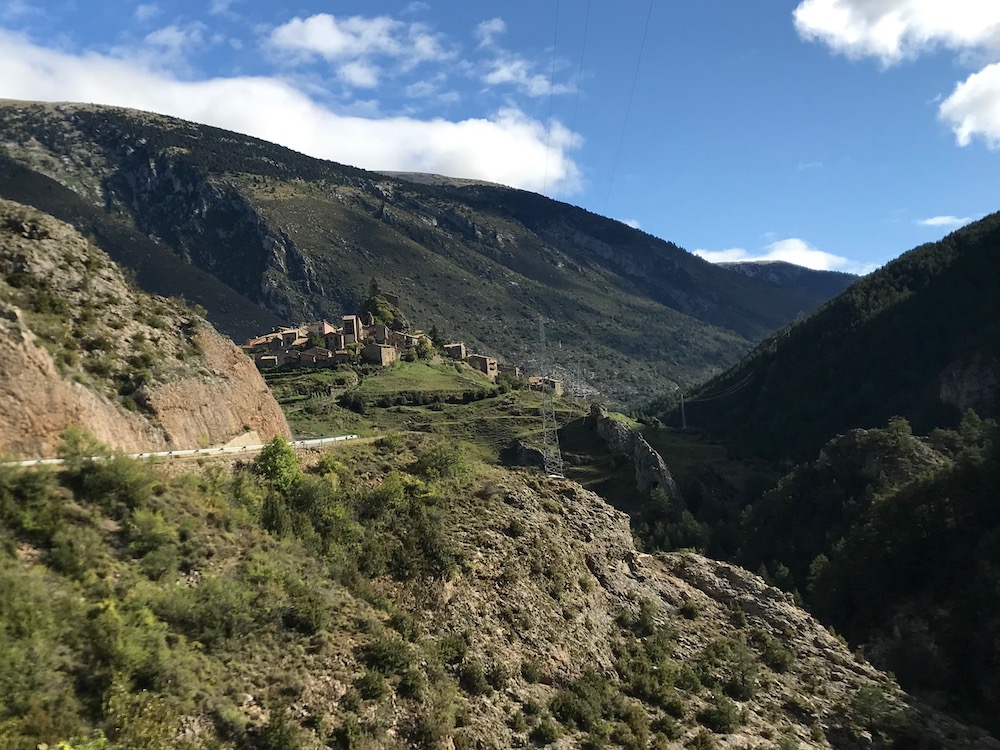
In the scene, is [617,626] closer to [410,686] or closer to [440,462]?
[440,462]

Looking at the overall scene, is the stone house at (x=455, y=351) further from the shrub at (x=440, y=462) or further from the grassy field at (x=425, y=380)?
the shrub at (x=440, y=462)

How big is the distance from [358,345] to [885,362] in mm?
90375

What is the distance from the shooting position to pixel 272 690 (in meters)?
12.3

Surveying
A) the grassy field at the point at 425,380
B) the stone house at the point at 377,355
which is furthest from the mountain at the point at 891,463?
the stone house at the point at 377,355

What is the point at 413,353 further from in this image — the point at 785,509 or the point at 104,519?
the point at 104,519

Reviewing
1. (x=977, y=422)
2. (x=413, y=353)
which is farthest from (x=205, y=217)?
(x=977, y=422)

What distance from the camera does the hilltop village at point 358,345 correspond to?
313 feet

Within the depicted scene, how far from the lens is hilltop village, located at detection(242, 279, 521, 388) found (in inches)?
3760

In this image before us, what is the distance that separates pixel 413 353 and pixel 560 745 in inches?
3566

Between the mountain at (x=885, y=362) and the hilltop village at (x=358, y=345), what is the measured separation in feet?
155

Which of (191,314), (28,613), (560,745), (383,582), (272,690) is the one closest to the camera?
(28,613)

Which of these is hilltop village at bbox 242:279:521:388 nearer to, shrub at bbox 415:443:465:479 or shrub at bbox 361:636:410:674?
shrub at bbox 415:443:465:479

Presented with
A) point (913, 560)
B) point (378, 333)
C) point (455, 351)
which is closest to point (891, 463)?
point (913, 560)

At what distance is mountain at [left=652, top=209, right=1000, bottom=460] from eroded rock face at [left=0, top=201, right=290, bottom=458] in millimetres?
102169
